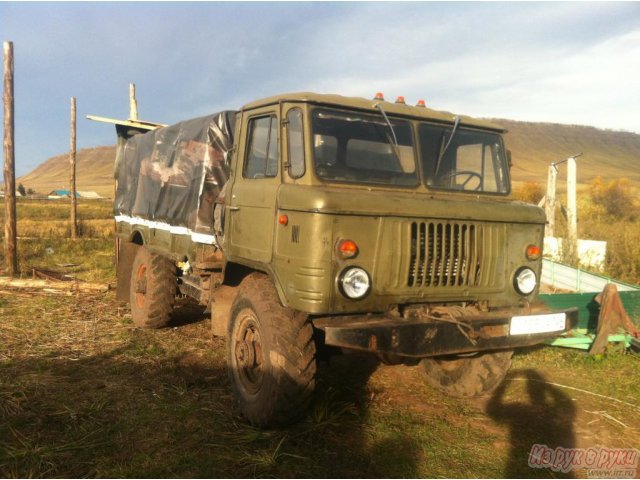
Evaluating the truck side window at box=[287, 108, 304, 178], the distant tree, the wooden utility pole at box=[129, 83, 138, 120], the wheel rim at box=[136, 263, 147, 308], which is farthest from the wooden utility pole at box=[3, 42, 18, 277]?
the distant tree

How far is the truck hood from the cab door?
287 millimetres

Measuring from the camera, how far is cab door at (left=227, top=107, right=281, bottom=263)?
14.4 ft

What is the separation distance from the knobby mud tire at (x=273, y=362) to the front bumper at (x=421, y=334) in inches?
9.4

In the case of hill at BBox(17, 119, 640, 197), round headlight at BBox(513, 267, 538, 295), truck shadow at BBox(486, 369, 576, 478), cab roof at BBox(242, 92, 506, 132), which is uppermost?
hill at BBox(17, 119, 640, 197)

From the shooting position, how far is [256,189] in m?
4.60

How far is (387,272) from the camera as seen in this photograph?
3.95 metres

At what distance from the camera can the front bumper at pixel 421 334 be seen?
3633 millimetres

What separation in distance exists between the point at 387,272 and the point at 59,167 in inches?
6467

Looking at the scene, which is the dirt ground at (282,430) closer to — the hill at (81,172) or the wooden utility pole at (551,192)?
the wooden utility pole at (551,192)

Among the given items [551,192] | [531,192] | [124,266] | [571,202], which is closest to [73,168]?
[124,266]

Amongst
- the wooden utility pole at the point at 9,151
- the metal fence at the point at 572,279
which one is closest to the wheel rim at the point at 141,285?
the metal fence at the point at 572,279

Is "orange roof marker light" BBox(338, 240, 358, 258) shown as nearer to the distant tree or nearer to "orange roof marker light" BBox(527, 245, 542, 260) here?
"orange roof marker light" BBox(527, 245, 542, 260)

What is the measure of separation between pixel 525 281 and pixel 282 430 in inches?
89.8

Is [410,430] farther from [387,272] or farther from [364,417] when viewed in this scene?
[387,272]
